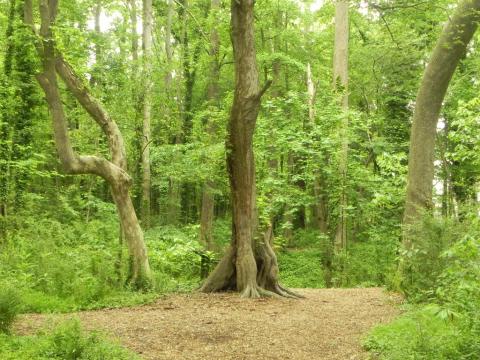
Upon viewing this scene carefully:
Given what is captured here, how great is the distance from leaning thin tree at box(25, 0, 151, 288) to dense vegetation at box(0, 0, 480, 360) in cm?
5

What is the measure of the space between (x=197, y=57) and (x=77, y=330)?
16.7m

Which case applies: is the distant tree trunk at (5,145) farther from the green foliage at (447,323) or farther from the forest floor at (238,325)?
the green foliage at (447,323)

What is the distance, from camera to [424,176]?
10.8 m

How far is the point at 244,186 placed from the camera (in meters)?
9.95

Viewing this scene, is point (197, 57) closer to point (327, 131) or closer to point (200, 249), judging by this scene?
point (327, 131)

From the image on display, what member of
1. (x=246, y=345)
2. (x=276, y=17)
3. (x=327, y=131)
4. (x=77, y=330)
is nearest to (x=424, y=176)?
(x=327, y=131)

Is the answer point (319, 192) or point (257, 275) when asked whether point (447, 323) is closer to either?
point (257, 275)

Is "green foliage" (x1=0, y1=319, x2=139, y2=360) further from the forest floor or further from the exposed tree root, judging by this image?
the exposed tree root

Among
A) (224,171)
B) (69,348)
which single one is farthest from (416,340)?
(224,171)

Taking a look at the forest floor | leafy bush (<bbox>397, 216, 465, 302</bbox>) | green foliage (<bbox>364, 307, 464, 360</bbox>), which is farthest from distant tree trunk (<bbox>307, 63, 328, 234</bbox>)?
green foliage (<bbox>364, 307, 464, 360</bbox>)

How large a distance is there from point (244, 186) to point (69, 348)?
5564 millimetres

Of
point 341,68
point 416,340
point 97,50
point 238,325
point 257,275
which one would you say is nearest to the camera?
point 416,340

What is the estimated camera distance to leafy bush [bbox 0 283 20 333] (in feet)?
20.0

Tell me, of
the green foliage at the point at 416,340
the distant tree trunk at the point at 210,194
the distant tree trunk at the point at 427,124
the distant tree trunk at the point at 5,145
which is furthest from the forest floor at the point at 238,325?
the distant tree trunk at the point at 210,194
